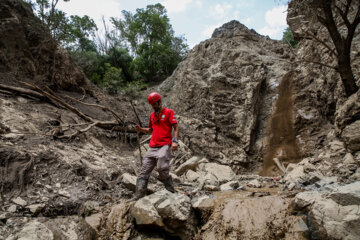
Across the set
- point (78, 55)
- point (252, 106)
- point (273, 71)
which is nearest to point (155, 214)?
point (252, 106)

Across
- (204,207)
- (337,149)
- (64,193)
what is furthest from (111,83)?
(337,149)

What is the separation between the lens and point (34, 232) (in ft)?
7.29

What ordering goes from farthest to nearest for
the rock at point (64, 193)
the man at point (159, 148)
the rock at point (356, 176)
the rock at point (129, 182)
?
the rock at point (356, 176)
the rock at point (129, 182)
the man at point (159, 148)
the rock at point (64, 193)

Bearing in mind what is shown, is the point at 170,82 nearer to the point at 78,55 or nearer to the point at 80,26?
the point at 78,55

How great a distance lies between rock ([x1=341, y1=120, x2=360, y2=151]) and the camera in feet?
15.6

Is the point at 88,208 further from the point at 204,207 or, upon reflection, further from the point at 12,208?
the point at 204,207

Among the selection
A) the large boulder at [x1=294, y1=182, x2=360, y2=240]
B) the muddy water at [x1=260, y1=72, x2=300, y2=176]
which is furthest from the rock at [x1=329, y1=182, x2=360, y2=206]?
the muddy water at [x1=260, y1=72, x2=300, y2=176]

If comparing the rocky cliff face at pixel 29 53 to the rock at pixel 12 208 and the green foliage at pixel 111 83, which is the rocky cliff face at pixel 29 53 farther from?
the rock at pixel 12 208

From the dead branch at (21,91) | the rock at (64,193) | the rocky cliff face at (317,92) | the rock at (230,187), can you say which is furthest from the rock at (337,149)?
the dead branch at (21,91)

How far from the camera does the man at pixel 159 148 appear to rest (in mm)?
3201

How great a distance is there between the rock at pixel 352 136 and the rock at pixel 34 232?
18.9ft

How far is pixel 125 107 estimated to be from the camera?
1002 centimetres

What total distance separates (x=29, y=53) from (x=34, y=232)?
741 cm

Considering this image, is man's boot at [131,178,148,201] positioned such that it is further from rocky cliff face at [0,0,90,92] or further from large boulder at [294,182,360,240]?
→ rocky cliff face at [0,0,90,92]
